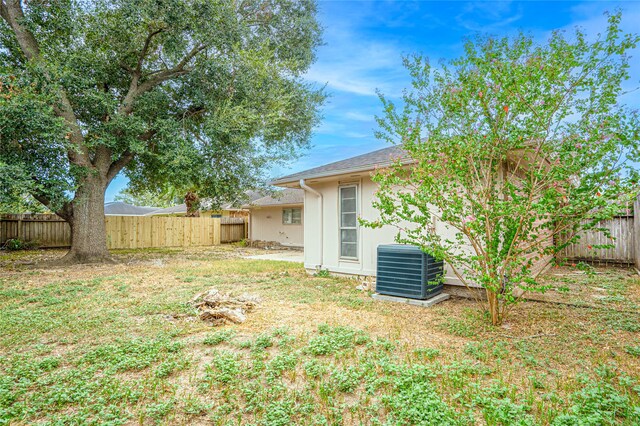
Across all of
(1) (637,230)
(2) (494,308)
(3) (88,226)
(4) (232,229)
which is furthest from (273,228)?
(2) (494,308)

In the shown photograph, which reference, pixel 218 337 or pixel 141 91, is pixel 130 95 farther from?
pixel 218 337

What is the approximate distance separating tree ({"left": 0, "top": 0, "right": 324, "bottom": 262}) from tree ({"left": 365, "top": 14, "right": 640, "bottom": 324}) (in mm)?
7110

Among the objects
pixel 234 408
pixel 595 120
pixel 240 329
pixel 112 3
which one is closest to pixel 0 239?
pixel 112 3

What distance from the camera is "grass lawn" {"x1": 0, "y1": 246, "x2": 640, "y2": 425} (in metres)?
2.26

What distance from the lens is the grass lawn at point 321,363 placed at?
7.42 feet

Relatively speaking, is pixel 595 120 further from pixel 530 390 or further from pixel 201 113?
pixel 201 113

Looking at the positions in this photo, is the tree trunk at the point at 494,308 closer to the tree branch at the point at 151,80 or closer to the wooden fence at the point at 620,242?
the wooden fence at the point at 620,242

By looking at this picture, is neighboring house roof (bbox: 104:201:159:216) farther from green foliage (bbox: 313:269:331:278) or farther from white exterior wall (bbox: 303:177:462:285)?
green foliage (bbox: 313:269:331:278)

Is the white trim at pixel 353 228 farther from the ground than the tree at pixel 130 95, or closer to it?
closer to it

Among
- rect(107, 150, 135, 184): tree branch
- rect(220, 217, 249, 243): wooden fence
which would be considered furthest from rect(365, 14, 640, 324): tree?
rect(220, 217, 249, 243): wooden fence

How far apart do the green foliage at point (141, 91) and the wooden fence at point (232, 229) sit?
7433mm

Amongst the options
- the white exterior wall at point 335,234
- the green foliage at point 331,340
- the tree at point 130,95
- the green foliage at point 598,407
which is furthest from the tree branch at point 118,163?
the green foliage at point 598,407

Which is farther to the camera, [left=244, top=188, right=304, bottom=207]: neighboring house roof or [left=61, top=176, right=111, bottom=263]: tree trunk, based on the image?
[left=244, top=188, right=304, bottom=207]: neighboring house roof

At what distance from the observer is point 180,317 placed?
4570 mm
